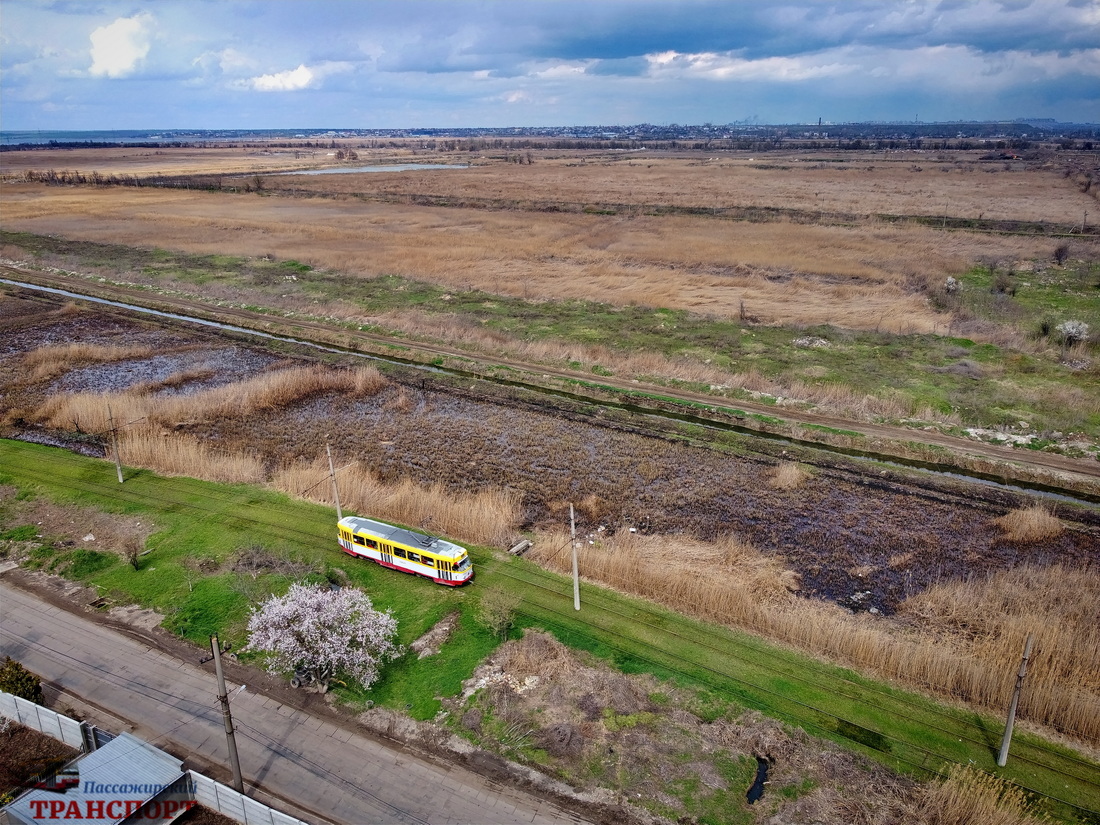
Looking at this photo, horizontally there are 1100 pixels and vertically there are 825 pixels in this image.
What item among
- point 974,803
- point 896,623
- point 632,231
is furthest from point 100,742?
point 632,231

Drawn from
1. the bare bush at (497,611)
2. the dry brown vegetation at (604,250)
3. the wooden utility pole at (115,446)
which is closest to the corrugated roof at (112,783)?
the bare bush at (497,611)

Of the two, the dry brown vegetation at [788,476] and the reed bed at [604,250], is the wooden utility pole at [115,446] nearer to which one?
the dry brown vegetation at [788,476]

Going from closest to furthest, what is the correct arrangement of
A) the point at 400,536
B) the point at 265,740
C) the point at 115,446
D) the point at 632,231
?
the point at 265,740 → the point at 400,536 → the point at 115,446 → the point at 632,231

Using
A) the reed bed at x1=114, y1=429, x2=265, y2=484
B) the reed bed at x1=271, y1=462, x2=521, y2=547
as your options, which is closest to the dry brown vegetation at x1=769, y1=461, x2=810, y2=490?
the reed bed at x1=271, y1=462, x2=521, y2=547

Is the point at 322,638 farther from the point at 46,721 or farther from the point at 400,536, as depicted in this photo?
the point at 46,721

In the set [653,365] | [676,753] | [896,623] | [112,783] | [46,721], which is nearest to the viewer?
[112,783]

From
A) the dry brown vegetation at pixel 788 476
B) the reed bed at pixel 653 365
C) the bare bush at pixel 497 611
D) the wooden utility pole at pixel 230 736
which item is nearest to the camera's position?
the wooden utility pole at pixel 230 736

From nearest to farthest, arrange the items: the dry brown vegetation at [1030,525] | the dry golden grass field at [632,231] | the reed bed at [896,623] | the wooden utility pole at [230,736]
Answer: the wooden utility pole at [230,736] < the reed bed at [896,623] < the dry brown vegetation at [1030,525] < the dry golden grass field at [632,231]
